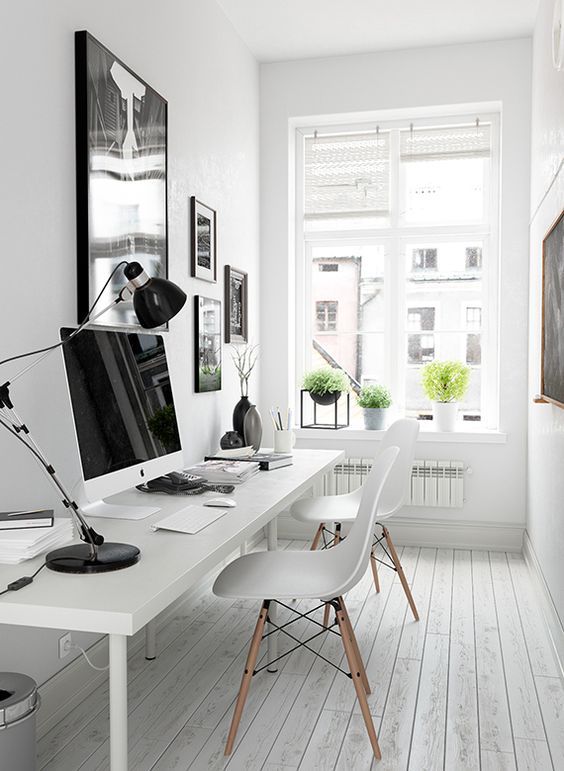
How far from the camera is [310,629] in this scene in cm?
310

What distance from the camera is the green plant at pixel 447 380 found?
14.4 ft

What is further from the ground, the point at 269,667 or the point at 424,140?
the point at 424,140

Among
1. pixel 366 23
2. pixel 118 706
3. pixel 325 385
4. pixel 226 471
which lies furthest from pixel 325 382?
pixel 118 706

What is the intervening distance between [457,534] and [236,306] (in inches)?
75.3

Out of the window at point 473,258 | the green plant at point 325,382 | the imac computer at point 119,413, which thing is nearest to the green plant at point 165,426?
the imac computer at point 119,413

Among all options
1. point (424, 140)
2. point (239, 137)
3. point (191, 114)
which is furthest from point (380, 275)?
point (191, 114)

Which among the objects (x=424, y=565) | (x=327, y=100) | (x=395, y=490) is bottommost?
(x=424, y=565)

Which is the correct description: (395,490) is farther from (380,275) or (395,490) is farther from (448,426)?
(380,275)

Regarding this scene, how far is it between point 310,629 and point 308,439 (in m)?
1.68

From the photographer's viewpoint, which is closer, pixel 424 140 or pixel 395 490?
pixel 395 490

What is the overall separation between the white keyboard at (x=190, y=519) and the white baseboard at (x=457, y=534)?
96.5 inches

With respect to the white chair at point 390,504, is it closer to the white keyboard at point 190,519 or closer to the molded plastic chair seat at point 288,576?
the molded plastic chair seat at point 288,576

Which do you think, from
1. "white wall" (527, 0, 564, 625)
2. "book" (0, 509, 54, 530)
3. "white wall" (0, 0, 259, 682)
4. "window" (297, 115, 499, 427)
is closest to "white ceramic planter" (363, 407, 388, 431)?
"window" (297, 115, 499, 427)

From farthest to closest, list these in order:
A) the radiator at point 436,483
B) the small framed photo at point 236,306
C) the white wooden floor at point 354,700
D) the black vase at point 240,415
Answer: the radiator at point 436,483 → the small framed photo at point 236,306 → the black vase at point 240,415 → the white wooden floor at point 354,700
